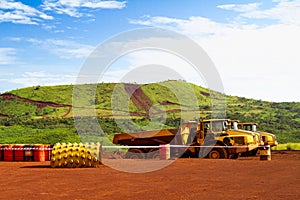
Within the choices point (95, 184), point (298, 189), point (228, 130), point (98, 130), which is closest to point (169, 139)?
point (228, 130)

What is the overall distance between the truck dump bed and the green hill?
122 feet

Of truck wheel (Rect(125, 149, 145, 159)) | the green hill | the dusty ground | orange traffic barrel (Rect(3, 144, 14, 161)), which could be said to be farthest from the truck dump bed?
the green hill

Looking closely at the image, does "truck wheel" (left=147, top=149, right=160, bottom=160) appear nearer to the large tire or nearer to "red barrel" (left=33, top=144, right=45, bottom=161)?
the large tire

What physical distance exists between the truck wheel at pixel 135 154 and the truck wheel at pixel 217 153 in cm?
479

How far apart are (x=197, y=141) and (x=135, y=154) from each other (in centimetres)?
450

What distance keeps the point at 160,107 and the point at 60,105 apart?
26520 millimetres

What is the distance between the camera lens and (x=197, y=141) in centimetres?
2994

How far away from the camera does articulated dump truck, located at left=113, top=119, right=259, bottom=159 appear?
2895cm

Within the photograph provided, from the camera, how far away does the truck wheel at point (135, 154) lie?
30594mm

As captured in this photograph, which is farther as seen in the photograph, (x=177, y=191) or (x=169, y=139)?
(x=169, y=139)

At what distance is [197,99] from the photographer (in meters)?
138

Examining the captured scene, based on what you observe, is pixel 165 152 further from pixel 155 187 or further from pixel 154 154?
pixel 155 187

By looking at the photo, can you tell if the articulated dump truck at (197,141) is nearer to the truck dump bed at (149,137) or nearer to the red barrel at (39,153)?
the truck dump bed at (149,137)

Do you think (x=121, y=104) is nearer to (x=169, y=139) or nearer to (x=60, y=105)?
(x=60, y=105)
